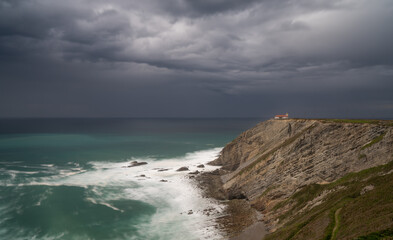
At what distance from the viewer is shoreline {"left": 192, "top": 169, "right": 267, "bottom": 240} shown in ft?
104

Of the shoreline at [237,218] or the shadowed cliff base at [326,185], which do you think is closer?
the shadowed cliff base at [326,185]

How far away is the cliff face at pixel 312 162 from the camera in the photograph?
110 ft

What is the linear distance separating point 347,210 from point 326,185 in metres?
9.30

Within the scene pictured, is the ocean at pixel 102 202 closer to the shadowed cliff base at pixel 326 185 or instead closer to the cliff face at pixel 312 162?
the cliff face at pixel 312 162

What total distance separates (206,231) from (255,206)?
1030cm

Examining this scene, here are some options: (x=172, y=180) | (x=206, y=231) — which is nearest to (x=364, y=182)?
(x=206, y=231)

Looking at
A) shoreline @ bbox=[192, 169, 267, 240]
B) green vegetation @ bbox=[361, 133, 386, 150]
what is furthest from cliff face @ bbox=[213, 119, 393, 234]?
shoreline @ bbox=[192, 169, 267, 240]

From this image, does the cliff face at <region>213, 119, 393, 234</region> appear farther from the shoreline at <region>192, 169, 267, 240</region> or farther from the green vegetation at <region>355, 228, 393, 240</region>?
the green vegetation at <region>355, 228, 393, 240</region>

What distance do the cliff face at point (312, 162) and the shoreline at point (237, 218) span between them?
1.28 meters

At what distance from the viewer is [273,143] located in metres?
58.7

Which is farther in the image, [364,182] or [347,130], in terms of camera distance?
[347,130]

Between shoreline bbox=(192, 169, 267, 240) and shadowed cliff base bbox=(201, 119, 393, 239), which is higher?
shadowed cliff base bbox=(201, 119, 393, 239)

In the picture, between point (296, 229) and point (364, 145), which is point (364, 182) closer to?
point (364, 145)

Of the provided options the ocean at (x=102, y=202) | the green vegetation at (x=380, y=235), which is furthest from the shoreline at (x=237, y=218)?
the green vegetation at (x=380, y=235)
